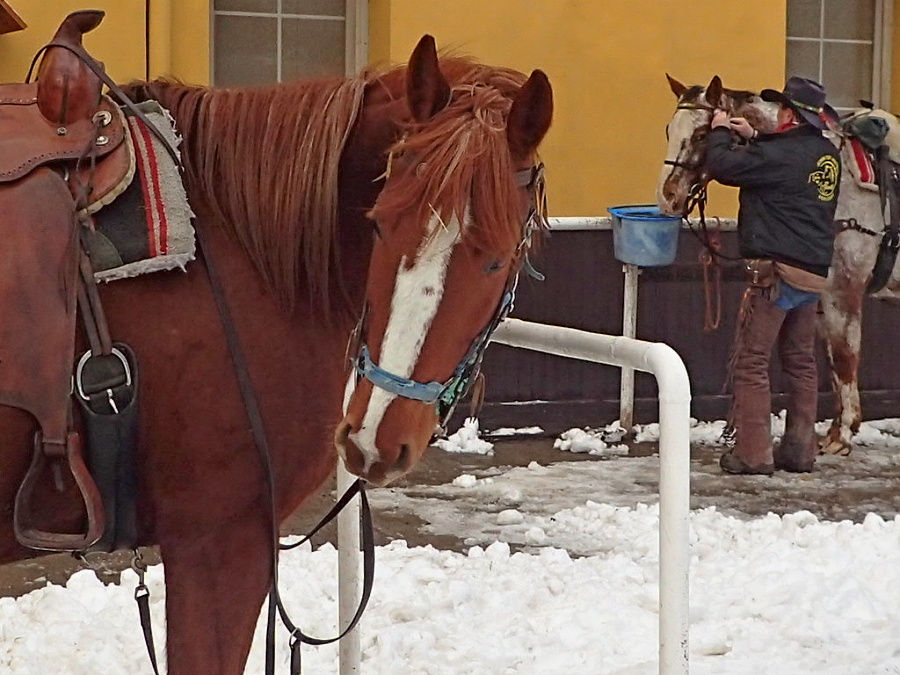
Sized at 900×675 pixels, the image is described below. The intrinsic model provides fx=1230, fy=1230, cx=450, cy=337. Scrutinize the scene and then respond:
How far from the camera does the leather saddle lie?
2.06 metres

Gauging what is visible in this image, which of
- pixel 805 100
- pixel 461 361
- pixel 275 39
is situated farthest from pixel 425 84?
pixel 275 39

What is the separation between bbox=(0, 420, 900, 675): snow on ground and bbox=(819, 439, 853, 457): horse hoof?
5.92 ft

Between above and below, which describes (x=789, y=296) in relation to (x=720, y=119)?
below

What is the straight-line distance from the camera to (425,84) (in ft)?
6.70

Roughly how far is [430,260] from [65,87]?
740 millimetres

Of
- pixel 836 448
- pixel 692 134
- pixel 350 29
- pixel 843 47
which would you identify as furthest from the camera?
pixel 843 47

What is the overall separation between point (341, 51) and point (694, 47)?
2304 millimetres

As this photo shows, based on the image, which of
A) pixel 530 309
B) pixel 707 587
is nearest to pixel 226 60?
pixel 530 309

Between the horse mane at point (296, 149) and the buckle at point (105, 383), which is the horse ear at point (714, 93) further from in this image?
the buckle at point (105, 383)

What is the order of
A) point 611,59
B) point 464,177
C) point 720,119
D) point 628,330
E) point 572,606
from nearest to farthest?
point 464,177
point 572,606
point 720,119
point 628,330
point 611,59

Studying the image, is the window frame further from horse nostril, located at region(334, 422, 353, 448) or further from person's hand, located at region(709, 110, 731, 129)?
horse nostril, located at region(334, 422, 353, 448)

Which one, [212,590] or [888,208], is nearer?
[212,590]

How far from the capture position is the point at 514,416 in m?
7.52

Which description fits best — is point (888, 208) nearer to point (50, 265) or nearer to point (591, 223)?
point (591, 223)
